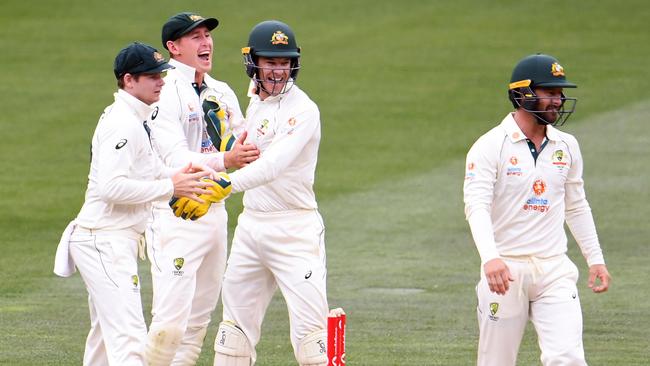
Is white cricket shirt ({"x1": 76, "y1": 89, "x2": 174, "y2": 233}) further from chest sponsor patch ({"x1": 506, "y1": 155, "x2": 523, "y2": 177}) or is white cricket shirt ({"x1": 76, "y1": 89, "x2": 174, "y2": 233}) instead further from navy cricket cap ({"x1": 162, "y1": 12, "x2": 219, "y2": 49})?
chest sponsor patch ({"x1": 506, "y1": 155, "x2": 523, "y2": 177})

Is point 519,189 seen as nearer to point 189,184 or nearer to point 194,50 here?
point 189,184

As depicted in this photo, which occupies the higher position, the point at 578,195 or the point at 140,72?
the point at 140,72

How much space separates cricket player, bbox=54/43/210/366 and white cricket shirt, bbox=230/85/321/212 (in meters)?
0.55

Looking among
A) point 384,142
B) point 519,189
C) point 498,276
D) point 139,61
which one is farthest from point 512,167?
point 384,142

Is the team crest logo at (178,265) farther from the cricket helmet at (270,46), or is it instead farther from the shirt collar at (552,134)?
the shirt collar at (552,134)

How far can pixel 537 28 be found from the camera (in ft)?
A: 87.7

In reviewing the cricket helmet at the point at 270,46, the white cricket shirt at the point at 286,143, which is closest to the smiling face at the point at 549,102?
the white cricket shirt at the point at 286,143

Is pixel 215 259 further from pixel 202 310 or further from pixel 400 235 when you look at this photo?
pixel 400 235

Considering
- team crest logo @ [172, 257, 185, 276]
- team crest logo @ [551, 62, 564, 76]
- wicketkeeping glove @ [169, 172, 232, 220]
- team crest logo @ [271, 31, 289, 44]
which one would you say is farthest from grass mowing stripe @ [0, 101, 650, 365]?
team crest logo @ [551, 62, 564, 76]

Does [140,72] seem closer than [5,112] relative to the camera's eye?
Yes

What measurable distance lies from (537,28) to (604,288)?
1874 centimetres

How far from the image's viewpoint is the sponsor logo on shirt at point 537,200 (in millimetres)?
8320

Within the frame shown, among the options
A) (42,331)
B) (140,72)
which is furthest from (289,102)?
(42,331)

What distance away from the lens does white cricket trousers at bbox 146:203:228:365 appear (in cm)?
901
